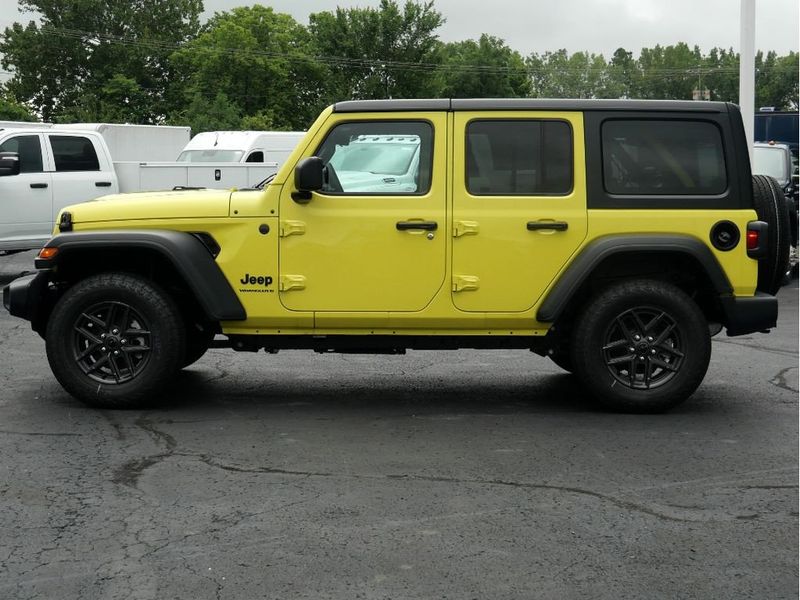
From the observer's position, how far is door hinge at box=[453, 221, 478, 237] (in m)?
7.40

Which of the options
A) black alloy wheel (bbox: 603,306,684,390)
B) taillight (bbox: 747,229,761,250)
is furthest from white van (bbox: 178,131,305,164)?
taillight (bbox: 747,229,761,250)

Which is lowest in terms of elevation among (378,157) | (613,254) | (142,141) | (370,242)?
(613,254)

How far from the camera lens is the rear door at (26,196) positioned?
50.9 ft

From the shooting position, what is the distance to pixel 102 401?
24.7ft

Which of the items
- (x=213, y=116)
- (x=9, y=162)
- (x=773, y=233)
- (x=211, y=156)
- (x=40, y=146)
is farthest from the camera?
(x=213, y=116)

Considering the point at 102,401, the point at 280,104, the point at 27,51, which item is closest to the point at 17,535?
the point at 102,401

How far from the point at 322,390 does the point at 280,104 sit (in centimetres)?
7126

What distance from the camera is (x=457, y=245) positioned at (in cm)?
742

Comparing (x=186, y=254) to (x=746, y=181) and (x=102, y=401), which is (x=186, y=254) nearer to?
(x=102, y=401)

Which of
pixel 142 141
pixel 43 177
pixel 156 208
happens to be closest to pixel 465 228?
pixel 156 208

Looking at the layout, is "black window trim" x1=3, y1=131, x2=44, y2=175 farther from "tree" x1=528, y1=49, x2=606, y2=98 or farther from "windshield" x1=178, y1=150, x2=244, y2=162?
"tree" x1=528, y1=49, x2=606, y2=98

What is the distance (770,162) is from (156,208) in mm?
14182

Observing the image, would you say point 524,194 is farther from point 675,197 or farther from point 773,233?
point 773,233

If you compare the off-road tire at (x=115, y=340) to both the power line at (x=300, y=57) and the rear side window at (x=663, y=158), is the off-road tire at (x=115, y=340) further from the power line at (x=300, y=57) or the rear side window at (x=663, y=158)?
the power line at (x=300, y=57)
